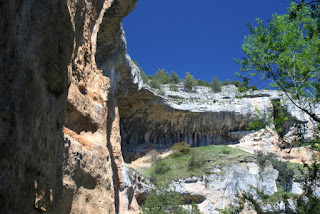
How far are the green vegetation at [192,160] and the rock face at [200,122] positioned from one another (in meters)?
2.14

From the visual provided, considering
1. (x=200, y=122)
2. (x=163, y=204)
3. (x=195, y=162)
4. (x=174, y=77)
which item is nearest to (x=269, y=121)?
(x=163, y=204)

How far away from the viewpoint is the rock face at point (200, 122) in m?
33.4

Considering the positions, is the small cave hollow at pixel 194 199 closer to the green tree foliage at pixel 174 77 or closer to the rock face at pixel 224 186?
the rock face at pixel 224 186

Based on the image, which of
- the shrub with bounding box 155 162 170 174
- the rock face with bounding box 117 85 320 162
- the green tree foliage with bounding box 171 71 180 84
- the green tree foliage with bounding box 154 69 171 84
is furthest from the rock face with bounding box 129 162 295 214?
the green tree foliage with bounding box 171 71 180 84

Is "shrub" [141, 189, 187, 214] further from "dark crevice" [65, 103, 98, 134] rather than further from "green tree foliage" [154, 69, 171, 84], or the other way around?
"green tree foliage" [154, 69, 171, 84]

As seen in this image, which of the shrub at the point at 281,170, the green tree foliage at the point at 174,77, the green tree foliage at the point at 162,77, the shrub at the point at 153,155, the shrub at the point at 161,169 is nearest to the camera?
the shrub at the point at 281,170

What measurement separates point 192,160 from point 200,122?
6.65m

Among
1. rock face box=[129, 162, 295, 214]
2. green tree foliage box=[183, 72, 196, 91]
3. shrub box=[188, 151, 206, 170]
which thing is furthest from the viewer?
green tree foliage box=[183, 72, 196, 91]

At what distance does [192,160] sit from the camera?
30250 mm

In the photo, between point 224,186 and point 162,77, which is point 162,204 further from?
point 162,77

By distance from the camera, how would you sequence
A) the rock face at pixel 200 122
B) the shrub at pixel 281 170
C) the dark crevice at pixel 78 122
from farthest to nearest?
the rock face at pixel 200 122 → the shrub at pixel 281 170 → the dark crevice at pixel 78 122

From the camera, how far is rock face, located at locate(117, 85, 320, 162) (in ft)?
109

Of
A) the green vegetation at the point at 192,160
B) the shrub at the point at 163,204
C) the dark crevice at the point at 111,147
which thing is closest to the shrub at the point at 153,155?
the green vegetation at the point at 192,160

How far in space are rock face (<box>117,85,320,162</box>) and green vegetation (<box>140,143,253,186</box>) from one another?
214 cm
